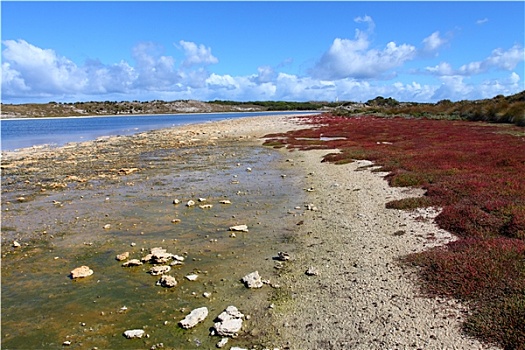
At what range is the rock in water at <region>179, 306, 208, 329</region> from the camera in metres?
8.22

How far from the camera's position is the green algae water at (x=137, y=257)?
27.1 feet

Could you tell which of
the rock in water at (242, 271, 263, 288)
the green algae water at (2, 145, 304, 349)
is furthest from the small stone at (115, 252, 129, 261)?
the rock in water at (242, 271, 263, 288)

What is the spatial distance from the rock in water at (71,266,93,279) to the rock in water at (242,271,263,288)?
4.55 meters

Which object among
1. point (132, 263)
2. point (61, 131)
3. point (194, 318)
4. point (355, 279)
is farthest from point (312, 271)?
point (61, 131)

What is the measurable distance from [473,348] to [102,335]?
741 centimetres

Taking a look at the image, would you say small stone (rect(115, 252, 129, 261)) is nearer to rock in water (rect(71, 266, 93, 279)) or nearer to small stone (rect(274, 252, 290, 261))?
rock in water (rect(71, 266, 93, 279))

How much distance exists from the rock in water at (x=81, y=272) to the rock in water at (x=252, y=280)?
4.55 meters

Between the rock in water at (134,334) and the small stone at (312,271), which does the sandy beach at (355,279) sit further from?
the rock in water at (134,334)

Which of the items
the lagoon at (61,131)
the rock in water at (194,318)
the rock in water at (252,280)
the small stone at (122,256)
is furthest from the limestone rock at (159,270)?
the lagoon at (61,131)

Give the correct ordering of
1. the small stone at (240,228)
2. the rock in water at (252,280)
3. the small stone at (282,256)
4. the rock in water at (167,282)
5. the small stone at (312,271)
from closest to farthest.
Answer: the rock in water at (252,280), the rock in water at (167,282), the small stone at (312,271), the small stone at (282,256), the small stone at (240,228)

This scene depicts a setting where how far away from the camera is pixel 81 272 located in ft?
35.5

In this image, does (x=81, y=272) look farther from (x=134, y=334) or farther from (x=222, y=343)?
(x=222, y=343)

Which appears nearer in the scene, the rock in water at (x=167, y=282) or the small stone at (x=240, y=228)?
the rock in water at (x=167, y=282)

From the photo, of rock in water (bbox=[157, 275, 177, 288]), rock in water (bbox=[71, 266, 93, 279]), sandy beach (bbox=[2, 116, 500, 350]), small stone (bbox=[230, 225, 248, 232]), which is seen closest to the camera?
sandy beach (bbox=[2, 116, 500, 350])
